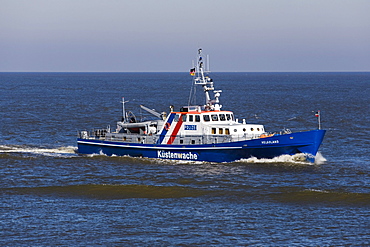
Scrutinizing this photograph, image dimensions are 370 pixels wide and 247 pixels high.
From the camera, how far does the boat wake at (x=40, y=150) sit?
43.6m

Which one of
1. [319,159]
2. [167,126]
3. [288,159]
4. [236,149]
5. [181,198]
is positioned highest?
[167,126]

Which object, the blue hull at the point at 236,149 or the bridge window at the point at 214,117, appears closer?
the blue hull at the point at 236,149

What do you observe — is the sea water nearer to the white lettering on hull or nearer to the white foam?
the white foam

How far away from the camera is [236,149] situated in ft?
126

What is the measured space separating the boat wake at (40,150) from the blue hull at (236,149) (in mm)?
4661

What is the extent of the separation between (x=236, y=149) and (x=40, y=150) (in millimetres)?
15907

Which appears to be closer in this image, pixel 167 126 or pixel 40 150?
pixel 167 126

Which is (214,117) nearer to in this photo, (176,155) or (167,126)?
(167,126)

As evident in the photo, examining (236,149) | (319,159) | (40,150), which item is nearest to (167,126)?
(236,149)

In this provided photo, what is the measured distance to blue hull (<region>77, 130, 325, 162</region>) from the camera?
123 ft

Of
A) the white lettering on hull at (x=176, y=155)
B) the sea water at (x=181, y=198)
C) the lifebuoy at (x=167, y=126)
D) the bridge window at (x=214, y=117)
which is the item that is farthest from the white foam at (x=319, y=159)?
the lifebuoy at (x=167, y=126)

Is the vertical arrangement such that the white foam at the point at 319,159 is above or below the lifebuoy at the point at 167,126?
below

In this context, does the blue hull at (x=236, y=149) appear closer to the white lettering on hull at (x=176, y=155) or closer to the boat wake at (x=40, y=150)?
the white lettering on hull at (x=176, y=155)

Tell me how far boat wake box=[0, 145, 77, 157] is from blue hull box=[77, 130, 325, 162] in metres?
4.66
